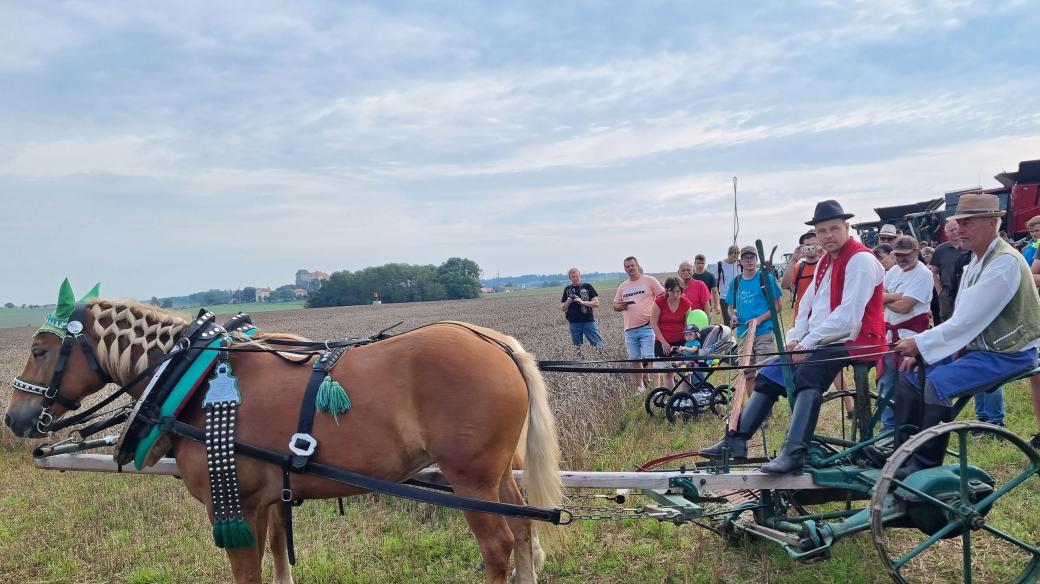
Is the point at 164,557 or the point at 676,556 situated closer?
the point at 676,556

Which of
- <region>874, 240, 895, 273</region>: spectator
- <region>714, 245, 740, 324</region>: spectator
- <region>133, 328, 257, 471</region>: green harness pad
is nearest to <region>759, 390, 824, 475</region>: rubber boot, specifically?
<region>133, 328, 257, 471</region>: green harness pad

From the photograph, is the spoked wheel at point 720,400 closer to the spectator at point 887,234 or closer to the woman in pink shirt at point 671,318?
the woman in pink shirt at point 671,318

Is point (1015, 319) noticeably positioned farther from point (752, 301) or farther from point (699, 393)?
point (699, 393)

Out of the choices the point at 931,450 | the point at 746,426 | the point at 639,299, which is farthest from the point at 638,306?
the point at 931,450

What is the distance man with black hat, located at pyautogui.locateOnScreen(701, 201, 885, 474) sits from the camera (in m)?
3.64

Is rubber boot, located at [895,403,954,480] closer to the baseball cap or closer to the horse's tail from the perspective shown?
the horse's tail

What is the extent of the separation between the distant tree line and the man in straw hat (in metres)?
58.3

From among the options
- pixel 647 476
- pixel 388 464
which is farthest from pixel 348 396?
pixel 647 476

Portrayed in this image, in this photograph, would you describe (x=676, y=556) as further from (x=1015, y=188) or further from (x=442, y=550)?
(x=1015, y=188)

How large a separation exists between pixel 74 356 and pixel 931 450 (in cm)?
473

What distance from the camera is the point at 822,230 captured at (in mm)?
3932

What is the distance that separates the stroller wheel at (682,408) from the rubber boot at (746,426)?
10.8ft

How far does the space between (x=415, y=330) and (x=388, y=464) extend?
0.72 m

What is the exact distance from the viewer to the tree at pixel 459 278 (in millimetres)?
64438
